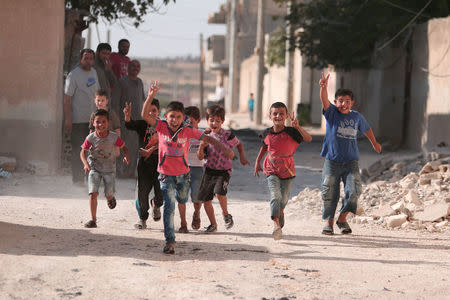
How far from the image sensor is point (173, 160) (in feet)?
22.0

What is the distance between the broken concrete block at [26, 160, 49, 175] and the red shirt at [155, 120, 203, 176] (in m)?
5.33

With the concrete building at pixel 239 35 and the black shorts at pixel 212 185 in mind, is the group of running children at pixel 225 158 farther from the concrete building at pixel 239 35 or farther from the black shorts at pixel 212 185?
the concrete building at pixel 239 35

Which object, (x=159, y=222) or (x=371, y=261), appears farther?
(x=159, y=222)

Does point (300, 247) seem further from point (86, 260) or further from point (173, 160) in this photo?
point (86, 260)

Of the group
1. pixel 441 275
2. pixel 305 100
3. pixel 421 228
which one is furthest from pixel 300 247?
pixel 305 100

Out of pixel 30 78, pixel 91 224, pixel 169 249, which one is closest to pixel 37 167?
pixel 30 78

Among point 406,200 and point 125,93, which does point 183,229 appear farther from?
point 125,93

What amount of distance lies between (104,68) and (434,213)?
5197 millimetres

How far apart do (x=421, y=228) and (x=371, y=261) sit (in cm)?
231

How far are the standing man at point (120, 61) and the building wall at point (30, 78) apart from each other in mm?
884

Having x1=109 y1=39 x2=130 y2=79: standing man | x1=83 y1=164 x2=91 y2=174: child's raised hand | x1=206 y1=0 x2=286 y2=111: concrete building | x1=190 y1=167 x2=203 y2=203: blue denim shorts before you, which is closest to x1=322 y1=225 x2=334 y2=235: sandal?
x1=190 y1=167 x2=203 y2=203: blue denim shorts

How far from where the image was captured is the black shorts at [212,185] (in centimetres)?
773

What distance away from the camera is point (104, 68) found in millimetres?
11211

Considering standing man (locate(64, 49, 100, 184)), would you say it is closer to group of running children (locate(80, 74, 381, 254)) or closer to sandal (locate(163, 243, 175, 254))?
group of running children (locate(80, 74, 381, 254))
